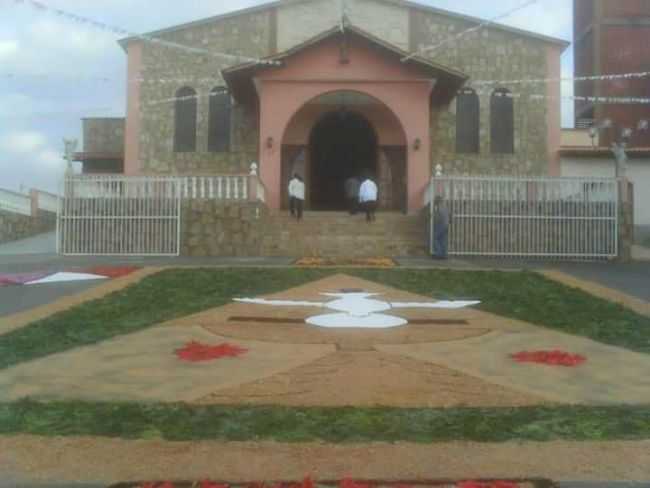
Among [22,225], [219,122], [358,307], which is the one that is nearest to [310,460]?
[358,307]

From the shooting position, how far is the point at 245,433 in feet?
18.5

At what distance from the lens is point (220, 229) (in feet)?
64.3

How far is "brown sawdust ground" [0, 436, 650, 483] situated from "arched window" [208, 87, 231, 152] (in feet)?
70.9

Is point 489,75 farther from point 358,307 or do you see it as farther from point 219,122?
point 358,307

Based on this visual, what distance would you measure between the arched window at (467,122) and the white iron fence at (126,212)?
9310 mm

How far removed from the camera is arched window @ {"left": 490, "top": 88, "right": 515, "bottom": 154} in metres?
26.9

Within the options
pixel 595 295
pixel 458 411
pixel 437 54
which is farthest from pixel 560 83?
pixel 458 411

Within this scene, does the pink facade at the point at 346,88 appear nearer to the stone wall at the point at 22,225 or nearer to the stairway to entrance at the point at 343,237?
the stairway to entrance at the point at 343,237

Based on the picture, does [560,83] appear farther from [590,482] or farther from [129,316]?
[590,482]

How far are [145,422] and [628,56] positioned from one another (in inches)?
1404

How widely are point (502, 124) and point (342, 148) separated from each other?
5244mm

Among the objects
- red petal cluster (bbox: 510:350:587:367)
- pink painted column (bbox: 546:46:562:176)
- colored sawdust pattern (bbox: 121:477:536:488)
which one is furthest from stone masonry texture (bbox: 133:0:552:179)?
colored sawdust pattern (bbox: 121:477:536:488)

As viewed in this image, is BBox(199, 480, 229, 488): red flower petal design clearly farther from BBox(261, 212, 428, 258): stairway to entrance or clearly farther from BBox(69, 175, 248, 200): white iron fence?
BBox(69, 175, 248, 200): white iron fence

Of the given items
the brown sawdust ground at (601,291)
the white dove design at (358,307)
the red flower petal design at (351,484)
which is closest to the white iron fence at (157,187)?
the white dove design at (358,307)
